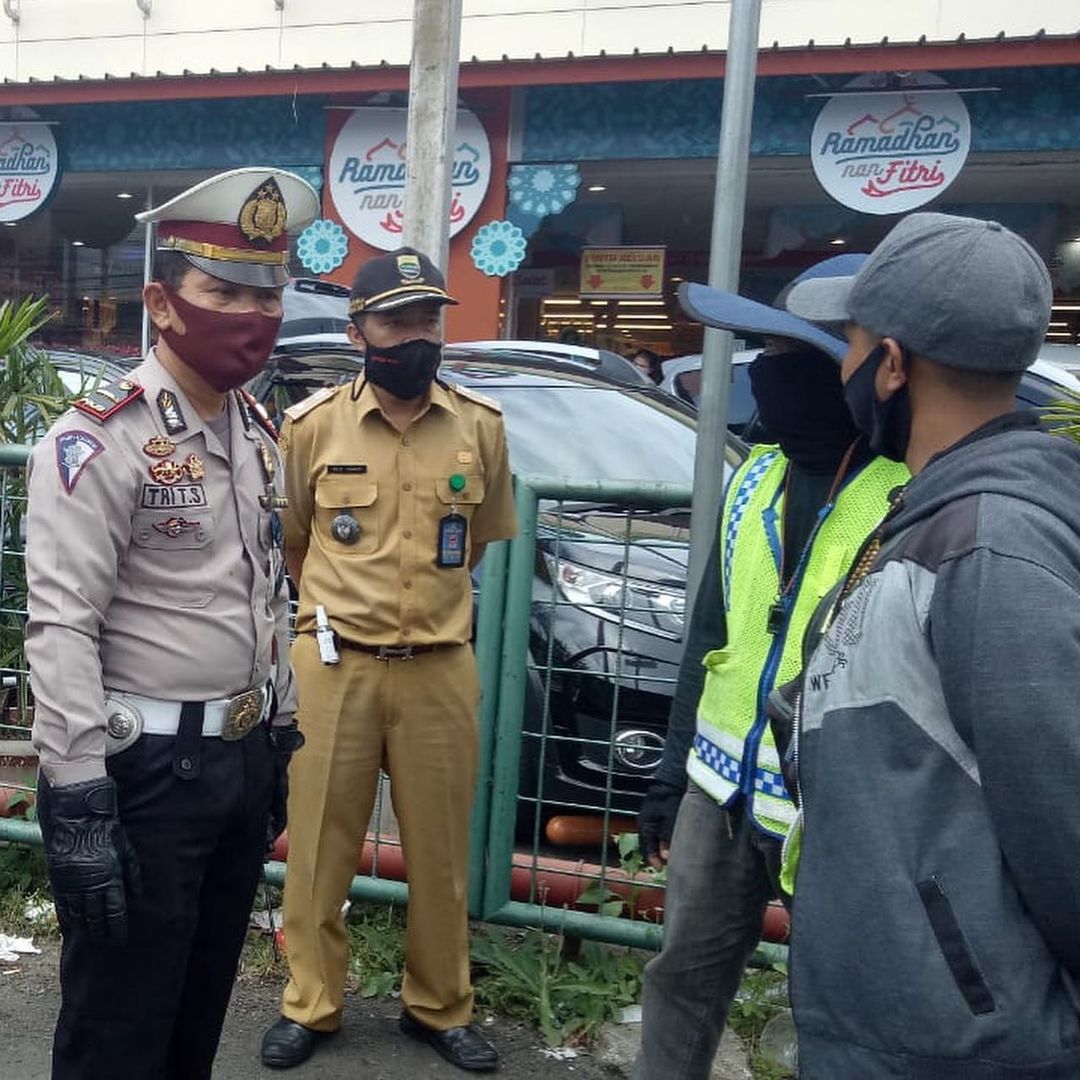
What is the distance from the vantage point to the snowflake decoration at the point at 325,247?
1298cm

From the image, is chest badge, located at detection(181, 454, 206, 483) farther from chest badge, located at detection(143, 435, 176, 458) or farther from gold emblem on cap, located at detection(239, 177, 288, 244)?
gold emblem on cap, located at detection(239, 177, 288, 244)

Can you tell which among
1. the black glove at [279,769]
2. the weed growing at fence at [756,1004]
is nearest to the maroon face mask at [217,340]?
the black glove at [279,769]

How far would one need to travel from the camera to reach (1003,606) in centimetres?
145

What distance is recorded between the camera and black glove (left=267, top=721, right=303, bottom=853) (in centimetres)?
264

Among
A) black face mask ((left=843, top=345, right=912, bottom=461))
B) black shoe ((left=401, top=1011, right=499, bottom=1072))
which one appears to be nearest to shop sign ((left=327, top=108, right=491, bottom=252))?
black shoe ((left=401, top=1011, right=499, bottom=1072))

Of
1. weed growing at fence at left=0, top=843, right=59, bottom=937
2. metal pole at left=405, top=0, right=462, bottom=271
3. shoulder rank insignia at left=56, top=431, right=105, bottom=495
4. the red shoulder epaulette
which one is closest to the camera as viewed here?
shoulder rank insignia at left=56, top=431, right=105, bottom=495

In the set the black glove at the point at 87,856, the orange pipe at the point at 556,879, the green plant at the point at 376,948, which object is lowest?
the green plant at the point at 376,948

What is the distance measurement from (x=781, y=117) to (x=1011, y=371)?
1106cm

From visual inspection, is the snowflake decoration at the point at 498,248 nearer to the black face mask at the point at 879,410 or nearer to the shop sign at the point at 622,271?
the shop sign at the point at 622,271

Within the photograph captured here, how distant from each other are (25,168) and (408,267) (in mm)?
12693

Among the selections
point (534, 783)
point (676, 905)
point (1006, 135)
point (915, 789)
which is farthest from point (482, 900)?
point (1006, 135)

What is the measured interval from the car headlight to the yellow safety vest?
0.90m

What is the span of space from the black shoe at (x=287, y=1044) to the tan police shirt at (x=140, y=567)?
124 cm

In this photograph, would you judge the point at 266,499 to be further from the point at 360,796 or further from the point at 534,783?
the point at 534,783
